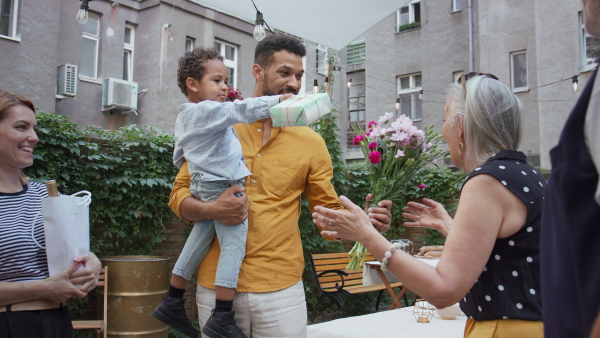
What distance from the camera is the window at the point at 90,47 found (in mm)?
12047

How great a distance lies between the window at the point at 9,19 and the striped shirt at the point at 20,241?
9.31 metres

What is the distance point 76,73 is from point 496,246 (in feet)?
36.2

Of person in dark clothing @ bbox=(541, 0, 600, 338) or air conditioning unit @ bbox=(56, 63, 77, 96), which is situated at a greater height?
air conditioning unit @ bbox=(56, 63, 77, 96)

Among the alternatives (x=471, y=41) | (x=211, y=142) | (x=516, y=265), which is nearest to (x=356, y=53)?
(x=471, y=41)

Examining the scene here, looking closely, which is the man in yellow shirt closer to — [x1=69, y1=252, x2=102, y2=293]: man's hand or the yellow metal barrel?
[x1=69, y1=252, x2=102, y2=293]: man's hand

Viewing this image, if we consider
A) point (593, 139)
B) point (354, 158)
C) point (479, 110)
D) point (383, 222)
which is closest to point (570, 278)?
point (593, 139)

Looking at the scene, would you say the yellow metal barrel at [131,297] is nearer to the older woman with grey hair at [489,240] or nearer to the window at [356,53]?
the older woman with grey hair at [489,240]

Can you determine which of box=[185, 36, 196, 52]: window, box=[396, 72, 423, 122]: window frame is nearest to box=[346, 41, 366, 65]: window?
box=[396, 72, 423, 122]: window frame

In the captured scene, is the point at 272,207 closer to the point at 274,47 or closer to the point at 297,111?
the point at 297,111

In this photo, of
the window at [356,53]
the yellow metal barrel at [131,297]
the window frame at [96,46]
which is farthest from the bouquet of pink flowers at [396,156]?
the window at [356,53]

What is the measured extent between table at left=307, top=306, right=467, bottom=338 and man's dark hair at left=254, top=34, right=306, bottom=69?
147 cm

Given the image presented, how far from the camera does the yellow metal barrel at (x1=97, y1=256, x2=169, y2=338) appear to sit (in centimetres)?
443

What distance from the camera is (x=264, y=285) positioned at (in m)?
1.87

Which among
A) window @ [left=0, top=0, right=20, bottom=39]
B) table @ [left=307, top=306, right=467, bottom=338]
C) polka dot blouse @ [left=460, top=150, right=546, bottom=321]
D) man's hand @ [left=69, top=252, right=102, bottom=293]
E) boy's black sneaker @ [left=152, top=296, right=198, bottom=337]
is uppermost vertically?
window @ [left=0, top=0, right=20, bottom=39]
